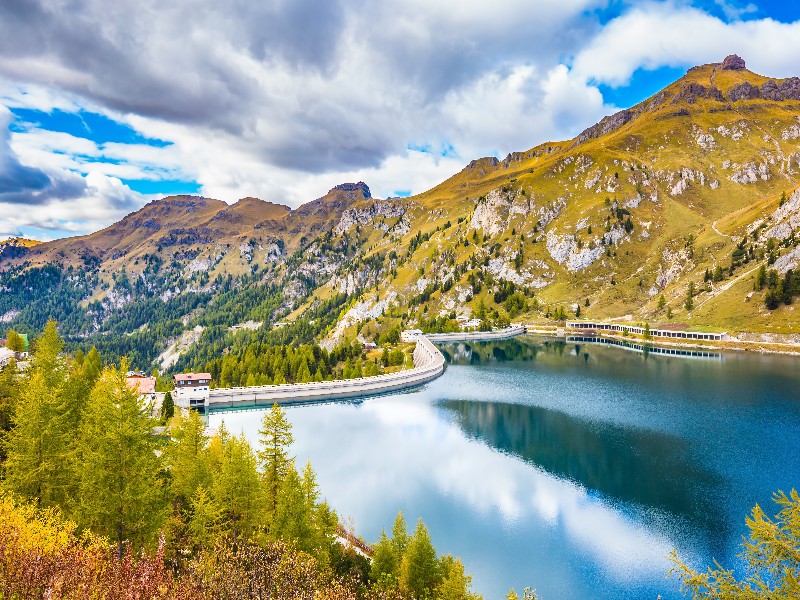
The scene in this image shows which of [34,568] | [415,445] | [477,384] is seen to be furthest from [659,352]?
[34,568]

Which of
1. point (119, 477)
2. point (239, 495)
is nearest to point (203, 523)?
point (239, 495)

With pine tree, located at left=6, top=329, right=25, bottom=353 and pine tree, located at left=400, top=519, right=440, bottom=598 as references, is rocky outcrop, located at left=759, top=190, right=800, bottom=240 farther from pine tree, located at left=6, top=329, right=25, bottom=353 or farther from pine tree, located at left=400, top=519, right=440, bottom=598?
pine tree, located at left=6, top=329, right=25, bottom=353

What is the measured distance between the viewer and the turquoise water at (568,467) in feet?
141

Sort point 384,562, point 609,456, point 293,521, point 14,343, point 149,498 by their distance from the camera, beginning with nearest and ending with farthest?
point 149,498
point 293,521
point 384,562
point 609,456
point 14,343

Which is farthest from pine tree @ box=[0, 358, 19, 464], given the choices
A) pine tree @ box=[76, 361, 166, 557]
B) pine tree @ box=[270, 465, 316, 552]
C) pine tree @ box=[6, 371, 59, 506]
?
pine tree @ box=[270, 465, 316, 552]

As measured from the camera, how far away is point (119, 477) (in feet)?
95.6

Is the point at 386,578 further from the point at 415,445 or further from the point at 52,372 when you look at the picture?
the point at 415,445

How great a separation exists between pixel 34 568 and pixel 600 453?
228 ft

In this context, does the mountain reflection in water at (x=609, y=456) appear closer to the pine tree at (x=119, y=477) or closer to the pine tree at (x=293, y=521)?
the pine tree at (x=293, y=521)

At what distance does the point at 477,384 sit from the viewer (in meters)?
123

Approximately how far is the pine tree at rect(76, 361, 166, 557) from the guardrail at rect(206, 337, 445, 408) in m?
69.9

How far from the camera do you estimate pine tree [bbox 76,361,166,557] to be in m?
28.4

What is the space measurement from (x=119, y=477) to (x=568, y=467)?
55129mm

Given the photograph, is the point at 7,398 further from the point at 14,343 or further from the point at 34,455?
the point at 14,343
